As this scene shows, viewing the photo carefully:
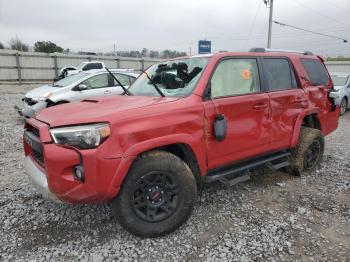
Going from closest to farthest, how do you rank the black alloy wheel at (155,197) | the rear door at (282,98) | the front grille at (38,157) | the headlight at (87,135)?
the headlight at (87,135) → the black alloy wheel at (155,197) → the front grille at (38,157) → the rear door at (282,98)

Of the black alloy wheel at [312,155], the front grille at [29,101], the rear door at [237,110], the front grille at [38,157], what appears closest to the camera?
the front grille at [38,157]

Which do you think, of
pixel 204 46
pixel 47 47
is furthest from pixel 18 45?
pixel 204 46

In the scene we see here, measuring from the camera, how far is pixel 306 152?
4785mm

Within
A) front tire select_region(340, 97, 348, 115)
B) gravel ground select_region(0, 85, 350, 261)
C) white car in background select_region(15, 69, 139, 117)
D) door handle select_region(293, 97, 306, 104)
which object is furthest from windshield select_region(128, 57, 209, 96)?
front tire select_region(340, 97, 348, 115)

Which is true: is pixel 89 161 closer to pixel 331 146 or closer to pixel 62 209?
pixel 62 209

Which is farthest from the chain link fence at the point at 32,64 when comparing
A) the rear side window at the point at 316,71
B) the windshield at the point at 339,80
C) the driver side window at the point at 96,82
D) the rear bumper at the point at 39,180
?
the rear side window at the point at 316,71

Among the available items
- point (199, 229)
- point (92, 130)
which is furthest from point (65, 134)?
point (199, 229)

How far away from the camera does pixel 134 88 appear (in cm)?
439

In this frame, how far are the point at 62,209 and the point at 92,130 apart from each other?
1564 millimetres

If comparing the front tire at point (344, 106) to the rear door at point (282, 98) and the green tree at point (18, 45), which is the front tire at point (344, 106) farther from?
the green tree at point (18, 45)

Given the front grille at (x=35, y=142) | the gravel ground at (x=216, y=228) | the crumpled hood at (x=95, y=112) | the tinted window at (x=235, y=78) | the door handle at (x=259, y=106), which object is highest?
the tinted window at (x=235, y=78)

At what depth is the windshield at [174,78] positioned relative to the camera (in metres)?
3.58

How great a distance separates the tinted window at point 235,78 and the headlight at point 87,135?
138 cm

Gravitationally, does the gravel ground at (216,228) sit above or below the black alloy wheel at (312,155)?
below
